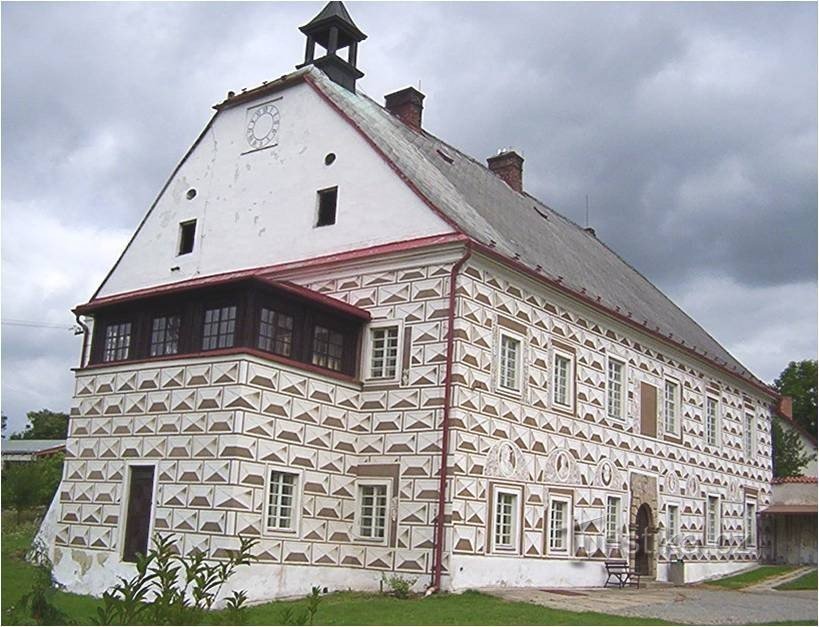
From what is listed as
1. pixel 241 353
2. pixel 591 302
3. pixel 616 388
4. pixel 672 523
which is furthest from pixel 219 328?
pixel 672 523

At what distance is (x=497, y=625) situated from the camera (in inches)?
545

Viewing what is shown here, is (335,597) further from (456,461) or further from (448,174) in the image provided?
(448,174)

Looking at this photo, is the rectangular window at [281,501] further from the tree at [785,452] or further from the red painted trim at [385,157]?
the tree at [785,452]

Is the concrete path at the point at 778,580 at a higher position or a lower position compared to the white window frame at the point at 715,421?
lower

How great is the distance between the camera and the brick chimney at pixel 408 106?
86.9 ft

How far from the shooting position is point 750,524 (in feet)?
105

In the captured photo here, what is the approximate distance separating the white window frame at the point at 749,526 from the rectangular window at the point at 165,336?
20529 millimetres

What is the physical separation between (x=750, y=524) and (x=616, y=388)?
1055 centimetres

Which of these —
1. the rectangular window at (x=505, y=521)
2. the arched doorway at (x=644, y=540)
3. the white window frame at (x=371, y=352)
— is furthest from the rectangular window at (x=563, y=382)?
the arched doorway at (x=644, y=540)

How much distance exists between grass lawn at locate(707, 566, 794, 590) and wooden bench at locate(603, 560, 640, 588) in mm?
3004

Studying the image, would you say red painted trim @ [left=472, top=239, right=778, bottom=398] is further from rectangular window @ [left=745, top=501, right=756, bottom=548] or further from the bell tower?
the bell tower

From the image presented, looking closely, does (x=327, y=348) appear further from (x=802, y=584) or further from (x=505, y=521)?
(x=802, y=584)

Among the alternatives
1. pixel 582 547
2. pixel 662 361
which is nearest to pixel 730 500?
pixel 662 361

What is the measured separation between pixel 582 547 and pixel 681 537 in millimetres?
6278
